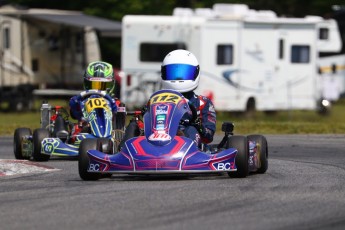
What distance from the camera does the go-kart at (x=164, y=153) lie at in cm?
1145

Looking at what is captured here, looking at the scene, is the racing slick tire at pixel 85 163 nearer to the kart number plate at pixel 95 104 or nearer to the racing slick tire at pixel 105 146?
the racing slick tire at pixel 105 146

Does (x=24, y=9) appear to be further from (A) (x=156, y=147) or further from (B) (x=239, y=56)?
(A) (x=156, y=147)

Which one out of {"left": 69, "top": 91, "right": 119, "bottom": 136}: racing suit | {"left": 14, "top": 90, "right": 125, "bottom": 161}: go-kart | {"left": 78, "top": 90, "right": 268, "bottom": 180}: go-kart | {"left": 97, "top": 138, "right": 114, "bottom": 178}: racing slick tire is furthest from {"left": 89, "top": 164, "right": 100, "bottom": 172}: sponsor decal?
{"left": 69, "top": 91, "right": 119, "bottom": 136}: racing suit

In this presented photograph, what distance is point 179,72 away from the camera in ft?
42.4

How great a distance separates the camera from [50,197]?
1014 centimetres

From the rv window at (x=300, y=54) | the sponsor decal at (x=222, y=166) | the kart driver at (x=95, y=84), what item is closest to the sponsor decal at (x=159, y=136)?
the sponsor decal at (x=222, y=166)

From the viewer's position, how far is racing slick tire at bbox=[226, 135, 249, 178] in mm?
11719

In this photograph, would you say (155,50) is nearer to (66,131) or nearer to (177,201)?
(66,131)

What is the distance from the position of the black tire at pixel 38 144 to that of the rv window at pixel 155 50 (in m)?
14.0

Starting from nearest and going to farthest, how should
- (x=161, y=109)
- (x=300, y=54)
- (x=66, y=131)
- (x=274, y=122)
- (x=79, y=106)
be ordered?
(x=161, y=109), (x=66, y=131), (x=79, y=106), (x=274, y=122), (x=300, y=54)

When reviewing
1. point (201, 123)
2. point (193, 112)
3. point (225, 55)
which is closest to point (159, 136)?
point (193, 112)

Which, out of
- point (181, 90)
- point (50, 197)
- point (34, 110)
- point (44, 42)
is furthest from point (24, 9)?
point (50, 197)

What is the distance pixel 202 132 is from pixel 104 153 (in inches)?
42.5

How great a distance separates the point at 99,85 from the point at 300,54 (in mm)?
15358
